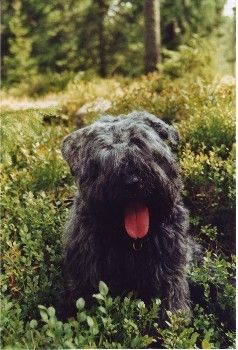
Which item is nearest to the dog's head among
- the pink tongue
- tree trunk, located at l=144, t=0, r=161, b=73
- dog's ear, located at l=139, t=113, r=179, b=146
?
the pink tongue

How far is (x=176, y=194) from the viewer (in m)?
3.29

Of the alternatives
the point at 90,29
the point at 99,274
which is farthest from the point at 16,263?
the point at 90,29

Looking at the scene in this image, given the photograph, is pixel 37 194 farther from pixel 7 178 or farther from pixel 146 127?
pixel 146 127

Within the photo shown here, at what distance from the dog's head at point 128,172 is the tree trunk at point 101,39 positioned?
28.4ft

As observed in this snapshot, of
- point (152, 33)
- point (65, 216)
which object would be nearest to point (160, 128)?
point (65, 216)

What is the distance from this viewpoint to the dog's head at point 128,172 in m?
2.99

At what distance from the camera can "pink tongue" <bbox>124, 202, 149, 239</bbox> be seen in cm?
310

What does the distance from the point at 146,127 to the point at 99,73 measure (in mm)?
9480

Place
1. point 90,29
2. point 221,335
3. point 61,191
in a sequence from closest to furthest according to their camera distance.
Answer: point 221,335
point 61,191
point 90,29

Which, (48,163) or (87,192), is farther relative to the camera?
(48,163)

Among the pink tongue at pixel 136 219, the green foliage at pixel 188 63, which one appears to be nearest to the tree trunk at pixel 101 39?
the green foliage at pixel 188 63

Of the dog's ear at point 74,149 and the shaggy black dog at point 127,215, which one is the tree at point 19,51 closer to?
the dog's ear at point 74,149

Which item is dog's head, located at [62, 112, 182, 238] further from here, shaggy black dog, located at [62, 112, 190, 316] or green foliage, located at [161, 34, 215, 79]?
green foliage, located at [161, 34, 215, 79]

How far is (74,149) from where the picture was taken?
3.52 meters
